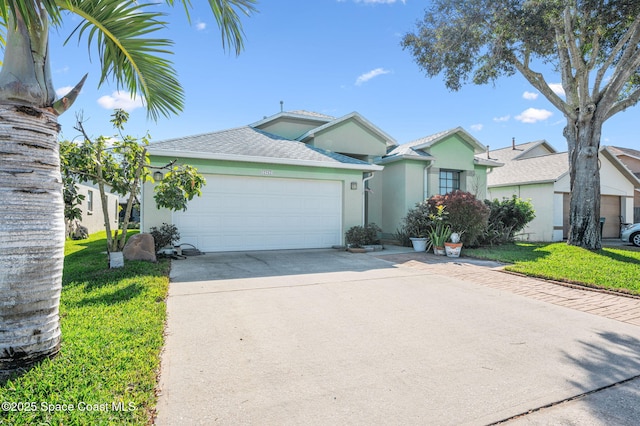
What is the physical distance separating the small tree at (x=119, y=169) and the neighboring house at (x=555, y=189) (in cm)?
1495

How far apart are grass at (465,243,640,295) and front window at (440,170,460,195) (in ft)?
12.1

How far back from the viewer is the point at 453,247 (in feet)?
34.0

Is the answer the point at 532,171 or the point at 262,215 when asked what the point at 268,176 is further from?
the point at 532,171

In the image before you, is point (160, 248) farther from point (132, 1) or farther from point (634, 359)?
point (634, 359)

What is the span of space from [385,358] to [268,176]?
8134 millimetres

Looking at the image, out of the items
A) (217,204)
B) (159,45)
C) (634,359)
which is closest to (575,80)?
(634,359)

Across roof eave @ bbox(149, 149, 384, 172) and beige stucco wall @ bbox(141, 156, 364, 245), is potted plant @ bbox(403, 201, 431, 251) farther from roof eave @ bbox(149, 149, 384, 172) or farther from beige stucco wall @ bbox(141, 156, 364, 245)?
roof eave @ bbox(149, 149, 384, 172)

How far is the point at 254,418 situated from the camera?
2.41 meters

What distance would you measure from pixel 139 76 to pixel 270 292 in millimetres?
Answer: 3825

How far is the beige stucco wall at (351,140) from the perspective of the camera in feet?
45.9

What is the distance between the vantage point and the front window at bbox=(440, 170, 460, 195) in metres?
14.8

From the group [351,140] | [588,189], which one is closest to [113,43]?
[351,140]

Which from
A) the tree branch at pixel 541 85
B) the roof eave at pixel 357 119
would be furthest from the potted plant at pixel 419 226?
the tree branch at pixel 541 85

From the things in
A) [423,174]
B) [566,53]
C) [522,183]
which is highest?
[566,53]
